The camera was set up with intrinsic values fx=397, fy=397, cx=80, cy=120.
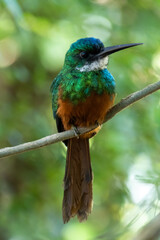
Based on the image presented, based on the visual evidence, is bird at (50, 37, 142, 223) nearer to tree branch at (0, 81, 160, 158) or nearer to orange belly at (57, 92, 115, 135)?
orange belly at (57, 92, 115, 135)

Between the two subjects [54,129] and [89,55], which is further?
[54,129]

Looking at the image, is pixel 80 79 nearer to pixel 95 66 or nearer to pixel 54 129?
pixel 95 66

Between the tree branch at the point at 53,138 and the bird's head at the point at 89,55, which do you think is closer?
the tree branch at the point at 53,138

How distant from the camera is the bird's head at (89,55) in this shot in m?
2.40

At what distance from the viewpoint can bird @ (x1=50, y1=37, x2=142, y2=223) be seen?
7.41ft

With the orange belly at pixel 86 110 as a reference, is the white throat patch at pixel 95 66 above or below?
above

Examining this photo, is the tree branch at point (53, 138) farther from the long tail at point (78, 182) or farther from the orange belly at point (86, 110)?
the long tail at point (78, 182)

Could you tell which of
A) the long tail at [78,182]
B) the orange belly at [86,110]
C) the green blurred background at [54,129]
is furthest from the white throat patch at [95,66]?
the green blurred background at [54,129]

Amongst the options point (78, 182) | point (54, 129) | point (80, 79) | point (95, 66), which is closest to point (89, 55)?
point (95, 66)

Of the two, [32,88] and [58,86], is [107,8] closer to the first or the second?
[32,88]

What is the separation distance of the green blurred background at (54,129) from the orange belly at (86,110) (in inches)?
32.9

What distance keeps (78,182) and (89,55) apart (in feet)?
2.61

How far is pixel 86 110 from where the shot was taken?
2252 millimetres

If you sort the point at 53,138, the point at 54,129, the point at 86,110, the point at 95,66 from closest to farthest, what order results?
the point at 53,138 < the point at 86,110 < the point at 95,66 < the point at 54,129
